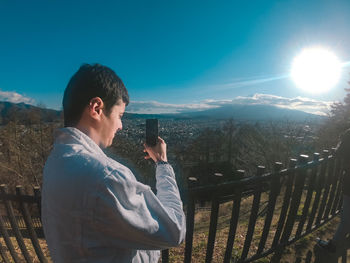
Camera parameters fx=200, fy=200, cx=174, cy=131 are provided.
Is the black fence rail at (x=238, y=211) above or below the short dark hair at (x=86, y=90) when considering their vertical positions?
below

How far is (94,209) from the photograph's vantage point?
76cm

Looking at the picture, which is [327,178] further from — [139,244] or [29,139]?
[29,139]

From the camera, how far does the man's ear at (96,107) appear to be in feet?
3.37

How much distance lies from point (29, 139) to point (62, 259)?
18.1 metres

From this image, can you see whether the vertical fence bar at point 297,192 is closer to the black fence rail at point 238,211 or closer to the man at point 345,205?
the black fence rail at point 238,211

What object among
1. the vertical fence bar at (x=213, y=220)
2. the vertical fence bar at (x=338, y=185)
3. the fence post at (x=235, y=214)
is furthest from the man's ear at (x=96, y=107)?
the vertical fence bar at (x=338, y=185)

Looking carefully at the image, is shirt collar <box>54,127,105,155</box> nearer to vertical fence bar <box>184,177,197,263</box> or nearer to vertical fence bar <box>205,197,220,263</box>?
vertical fence bar <box>184,177,197,263</box>

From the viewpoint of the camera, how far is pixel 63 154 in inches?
32.4

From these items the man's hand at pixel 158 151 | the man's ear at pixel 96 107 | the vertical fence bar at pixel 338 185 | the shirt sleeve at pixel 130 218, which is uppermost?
the man's ear at pixel 96 107

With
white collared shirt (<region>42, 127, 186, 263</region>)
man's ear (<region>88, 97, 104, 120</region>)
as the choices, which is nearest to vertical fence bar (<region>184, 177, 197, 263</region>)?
white collared shirt (<region>42, 127, 186, 263</region>)

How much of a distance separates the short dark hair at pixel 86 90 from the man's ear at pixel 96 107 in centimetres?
2

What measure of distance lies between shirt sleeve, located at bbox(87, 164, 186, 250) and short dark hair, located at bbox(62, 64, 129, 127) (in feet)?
1.46

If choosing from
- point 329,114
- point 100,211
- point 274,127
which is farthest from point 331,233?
point 329,114

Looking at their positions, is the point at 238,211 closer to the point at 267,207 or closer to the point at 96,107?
the point at 267,207
